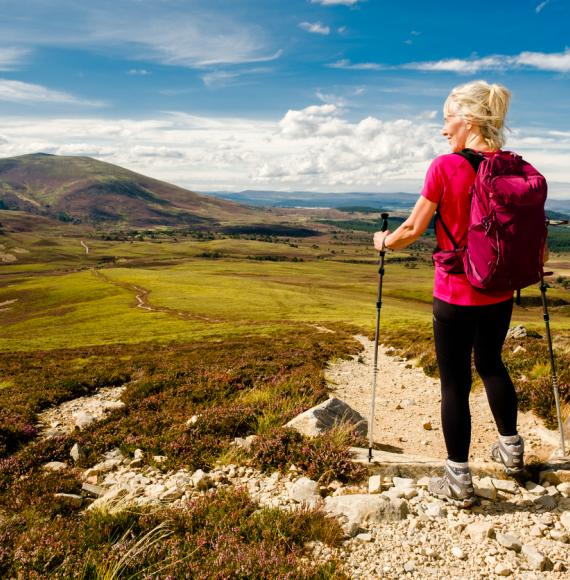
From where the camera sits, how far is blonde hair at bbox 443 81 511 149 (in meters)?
5.25

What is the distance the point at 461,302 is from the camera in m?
5.41

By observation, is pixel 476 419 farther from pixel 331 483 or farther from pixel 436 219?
pixel 436 219

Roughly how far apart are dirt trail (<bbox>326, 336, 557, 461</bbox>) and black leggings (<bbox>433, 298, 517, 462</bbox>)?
Result: 90.8 inches

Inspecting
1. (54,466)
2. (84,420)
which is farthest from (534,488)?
(84,420)

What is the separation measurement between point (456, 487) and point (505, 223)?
3.50m

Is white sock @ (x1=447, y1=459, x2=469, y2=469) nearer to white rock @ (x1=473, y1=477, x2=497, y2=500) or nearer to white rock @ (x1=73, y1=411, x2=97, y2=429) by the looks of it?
white rock @ (x1=473, y1=477, x2=497, y2=500)

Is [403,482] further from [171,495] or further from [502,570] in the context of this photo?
[171,495]

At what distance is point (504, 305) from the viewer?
5527mm

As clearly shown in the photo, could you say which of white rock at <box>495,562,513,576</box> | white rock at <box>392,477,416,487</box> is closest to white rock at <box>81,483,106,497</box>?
white rock at <box>392,477,416,487</box>

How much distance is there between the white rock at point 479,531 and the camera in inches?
204

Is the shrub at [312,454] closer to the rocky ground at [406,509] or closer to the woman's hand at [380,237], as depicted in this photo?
the rocky ground at [406,509]

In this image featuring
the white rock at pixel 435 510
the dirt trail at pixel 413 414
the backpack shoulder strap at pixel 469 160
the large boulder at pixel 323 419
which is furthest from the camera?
the dirt trail at pixel 413 414

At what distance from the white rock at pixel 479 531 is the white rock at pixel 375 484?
1.28 meters

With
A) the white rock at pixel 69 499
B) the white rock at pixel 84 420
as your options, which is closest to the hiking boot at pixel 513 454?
the white rock at pixel 69 499
